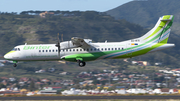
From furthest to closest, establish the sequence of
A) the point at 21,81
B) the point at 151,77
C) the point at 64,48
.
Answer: the point at 151,77 → the point at 21,81 → the point at 64,48

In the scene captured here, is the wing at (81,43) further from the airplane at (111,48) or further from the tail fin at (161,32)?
the tail fin at (161,32)

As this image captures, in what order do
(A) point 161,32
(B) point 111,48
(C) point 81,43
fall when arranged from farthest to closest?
(A) point 161,32, (B) point 111,48, (C) point 81,43

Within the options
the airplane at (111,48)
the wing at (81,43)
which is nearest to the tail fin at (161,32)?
the airplane at (111,48)

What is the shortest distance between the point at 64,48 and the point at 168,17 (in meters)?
16.0

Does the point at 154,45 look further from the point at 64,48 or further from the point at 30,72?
the point at 30,72

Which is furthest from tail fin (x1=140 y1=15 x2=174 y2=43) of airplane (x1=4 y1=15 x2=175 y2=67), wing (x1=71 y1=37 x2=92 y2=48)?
wing (x1=71 y1=37 x2=92 y2=48)

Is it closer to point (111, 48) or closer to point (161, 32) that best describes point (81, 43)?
point (111, 48)

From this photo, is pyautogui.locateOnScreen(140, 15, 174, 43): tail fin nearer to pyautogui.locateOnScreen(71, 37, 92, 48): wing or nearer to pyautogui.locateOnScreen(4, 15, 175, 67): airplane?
pyautogui.locateOnScreen(4, 15, 175, 67): airplane

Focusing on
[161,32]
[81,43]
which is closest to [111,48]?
[81,43]

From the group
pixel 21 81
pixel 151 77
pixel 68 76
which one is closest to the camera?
pixel 21 81

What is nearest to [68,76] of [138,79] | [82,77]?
[82,77]

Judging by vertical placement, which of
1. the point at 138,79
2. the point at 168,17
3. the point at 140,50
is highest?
the point at 168,17

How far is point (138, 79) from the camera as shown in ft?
475

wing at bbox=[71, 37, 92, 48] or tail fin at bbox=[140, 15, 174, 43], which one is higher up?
tail fin at bbox=[140, 15, 174, 43]
